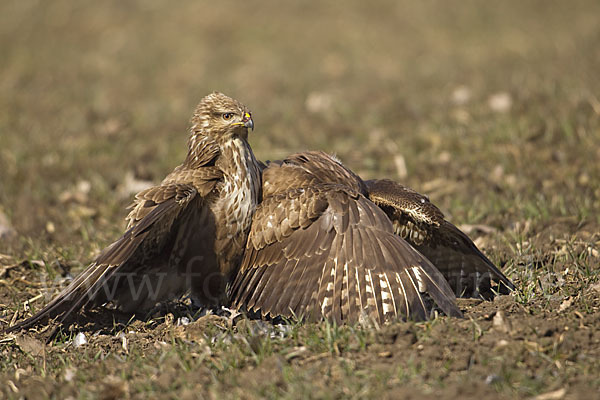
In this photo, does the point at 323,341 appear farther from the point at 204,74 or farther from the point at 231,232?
the point at 204,74

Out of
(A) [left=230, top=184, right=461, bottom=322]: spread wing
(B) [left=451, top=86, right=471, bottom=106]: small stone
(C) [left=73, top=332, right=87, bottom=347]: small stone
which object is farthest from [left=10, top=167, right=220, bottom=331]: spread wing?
(B) [left=451, top=86, right=471, bottom=106]: small stone

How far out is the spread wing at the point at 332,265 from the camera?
437 cm

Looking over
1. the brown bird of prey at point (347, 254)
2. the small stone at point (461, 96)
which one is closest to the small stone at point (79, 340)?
the brown bird of prey at point (347, 254)

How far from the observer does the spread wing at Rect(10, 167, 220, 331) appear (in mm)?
4418

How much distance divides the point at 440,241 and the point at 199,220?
174cm

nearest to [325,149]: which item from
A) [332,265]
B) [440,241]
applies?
[440,241]

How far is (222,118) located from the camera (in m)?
5.18

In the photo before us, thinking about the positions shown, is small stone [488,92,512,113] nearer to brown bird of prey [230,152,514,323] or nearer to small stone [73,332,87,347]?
brown bird of prey [230,152,514,323]

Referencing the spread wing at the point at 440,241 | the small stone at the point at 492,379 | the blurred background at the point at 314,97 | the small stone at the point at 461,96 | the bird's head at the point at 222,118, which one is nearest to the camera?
the small stone at the point at 492,379

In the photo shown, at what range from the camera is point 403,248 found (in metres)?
4.45

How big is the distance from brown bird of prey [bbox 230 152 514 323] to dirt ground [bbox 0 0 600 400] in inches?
8.1

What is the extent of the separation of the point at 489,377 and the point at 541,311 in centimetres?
95

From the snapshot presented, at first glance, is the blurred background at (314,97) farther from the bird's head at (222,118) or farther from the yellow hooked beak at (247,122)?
the yellow hooked beak at (247,122)

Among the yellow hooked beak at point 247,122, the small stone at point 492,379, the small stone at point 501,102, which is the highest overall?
the small stone at point 501,102
